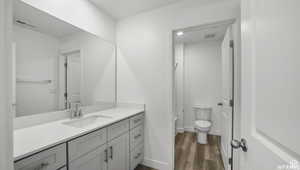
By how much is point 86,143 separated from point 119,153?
52 centimetres

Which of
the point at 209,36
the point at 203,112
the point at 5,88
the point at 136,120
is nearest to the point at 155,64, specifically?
the point at 136,120

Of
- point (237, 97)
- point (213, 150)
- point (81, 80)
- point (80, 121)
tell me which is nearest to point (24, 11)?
point (81, 80)

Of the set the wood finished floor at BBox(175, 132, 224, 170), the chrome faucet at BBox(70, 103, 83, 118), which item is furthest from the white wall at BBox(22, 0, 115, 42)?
the wood finished floor at BBox(175, 132, 224, 170)

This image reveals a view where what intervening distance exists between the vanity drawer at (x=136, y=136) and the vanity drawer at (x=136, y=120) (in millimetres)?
58

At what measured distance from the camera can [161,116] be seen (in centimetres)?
191

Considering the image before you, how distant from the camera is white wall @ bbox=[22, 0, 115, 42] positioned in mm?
1337

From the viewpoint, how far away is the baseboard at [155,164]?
1.84m

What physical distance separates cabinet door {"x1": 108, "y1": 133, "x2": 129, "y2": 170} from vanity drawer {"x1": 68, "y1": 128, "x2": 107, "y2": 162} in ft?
0.56

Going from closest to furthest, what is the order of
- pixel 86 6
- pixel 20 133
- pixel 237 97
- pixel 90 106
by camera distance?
pixel 20 133 → pixel 237 97 → pixel 86 6 → pixel 90 106

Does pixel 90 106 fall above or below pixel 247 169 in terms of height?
above

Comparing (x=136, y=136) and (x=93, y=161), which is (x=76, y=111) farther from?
(x=136, y=136)

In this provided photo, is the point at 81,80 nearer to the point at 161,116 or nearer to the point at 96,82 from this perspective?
the point at 96,82

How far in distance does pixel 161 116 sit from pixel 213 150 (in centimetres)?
138

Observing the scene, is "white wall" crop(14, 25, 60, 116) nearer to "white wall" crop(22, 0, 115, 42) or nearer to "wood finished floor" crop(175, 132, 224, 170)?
"white wall" crop(22, 0, 115, 42)
